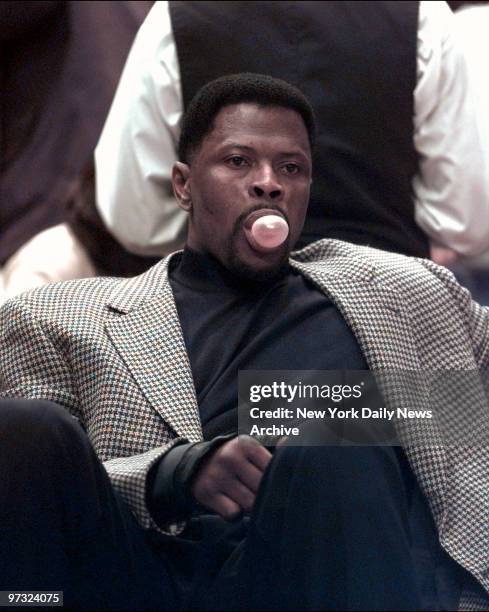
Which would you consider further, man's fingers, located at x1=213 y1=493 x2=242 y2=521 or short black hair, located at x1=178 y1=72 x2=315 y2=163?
short black hair, located at x1=178 y1=72 x2=315 y2=163

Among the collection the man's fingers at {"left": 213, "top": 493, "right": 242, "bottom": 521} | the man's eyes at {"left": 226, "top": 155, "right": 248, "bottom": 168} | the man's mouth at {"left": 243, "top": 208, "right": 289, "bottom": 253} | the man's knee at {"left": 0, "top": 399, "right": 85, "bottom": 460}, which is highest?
the man's knee at {"left": 0, "top": 399, "right": 85, "bottom": 460}

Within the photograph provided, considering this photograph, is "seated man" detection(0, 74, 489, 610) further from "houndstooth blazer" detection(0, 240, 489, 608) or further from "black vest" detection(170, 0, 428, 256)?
"black vest" detection(170, 0, 428, 256)

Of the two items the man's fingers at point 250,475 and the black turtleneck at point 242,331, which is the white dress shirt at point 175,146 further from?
the man's fingers at point 250,475

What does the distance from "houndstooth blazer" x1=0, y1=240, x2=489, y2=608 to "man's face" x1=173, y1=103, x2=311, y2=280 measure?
5cm

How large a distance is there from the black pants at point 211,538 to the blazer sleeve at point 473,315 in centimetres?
32

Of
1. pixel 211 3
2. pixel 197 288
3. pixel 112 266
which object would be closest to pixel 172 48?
pixel 211 3

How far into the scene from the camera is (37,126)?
181 cm

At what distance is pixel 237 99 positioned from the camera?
1381mm

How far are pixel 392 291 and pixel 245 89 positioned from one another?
0.71ft

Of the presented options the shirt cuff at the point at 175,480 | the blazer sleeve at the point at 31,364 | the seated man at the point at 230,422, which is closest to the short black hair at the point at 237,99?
the seated man at the point at 230,422

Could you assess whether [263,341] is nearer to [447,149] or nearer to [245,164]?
[245,164]

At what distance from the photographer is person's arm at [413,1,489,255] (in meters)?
1.60

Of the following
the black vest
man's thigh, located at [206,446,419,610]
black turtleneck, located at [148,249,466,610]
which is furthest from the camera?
the black vest

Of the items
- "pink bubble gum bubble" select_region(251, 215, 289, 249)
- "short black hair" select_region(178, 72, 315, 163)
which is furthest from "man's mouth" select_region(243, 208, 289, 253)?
"short black hair" select_region(178, 72, 315, 163)
